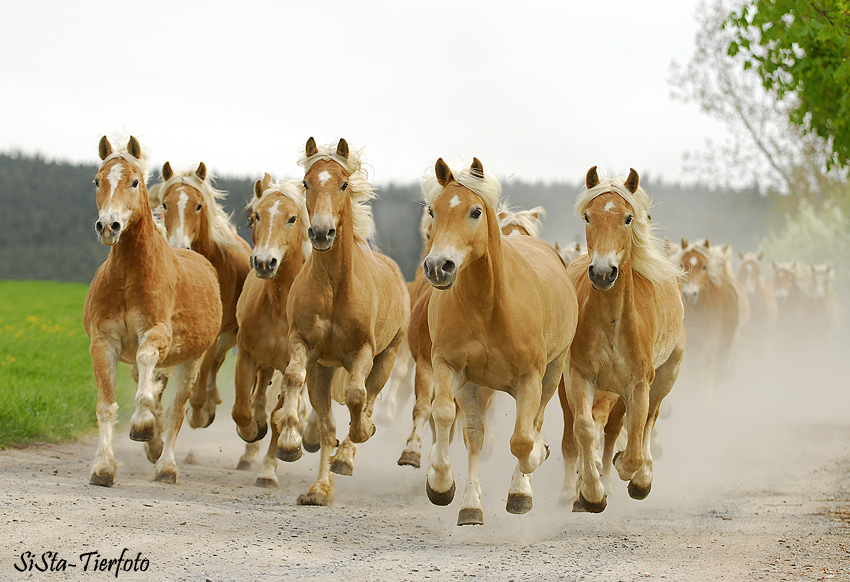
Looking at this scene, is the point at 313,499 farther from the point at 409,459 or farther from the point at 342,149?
the point at 342,149

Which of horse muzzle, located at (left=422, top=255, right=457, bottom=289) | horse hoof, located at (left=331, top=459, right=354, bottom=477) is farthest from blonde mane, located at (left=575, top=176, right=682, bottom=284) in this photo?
horse hoof, located at (left=331, top=459, right=354, bottom=477)

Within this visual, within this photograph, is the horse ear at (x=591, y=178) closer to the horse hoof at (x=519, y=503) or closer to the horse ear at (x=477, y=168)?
the horse ear at (x=477, y=168)

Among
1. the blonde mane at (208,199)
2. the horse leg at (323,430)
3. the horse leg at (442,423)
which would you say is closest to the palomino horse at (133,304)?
the horse leg at (323,430)

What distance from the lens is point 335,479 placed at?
1012cm

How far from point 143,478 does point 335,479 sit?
75.8 inches

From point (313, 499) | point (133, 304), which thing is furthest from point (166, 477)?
point (133, 304)

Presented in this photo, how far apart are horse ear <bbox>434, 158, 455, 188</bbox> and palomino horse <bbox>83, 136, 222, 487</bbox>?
254cm

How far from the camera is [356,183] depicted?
804 cm

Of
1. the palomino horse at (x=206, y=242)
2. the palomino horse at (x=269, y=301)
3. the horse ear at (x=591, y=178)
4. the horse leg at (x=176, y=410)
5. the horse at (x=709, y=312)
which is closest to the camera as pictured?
the horse ear at (x=591, y=178)

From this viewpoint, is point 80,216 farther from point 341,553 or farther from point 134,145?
point 341,553

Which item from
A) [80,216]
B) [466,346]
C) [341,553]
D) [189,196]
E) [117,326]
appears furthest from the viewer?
[80,216]

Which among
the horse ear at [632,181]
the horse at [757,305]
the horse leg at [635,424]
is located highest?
the horse at [757,305]

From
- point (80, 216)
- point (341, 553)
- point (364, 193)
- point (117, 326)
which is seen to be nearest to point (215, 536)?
point (341, 553)

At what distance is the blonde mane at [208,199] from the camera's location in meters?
10.2
